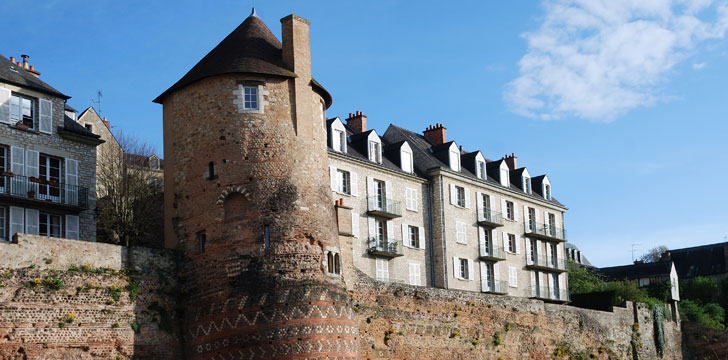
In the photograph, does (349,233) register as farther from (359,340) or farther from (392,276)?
(392,276)

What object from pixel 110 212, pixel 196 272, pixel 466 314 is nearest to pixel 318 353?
pixel 196 272

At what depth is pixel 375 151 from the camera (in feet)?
145

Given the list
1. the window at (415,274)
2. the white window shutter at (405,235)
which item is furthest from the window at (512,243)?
the white window shutter at (405,235)

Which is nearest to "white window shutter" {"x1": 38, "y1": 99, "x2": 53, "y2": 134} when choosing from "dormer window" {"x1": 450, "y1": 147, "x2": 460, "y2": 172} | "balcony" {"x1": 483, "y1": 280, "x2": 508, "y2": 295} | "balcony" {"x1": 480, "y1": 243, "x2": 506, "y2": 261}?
"dormer window" {"x1": 450, "y1": 147, "x2": 460, "y2": 172}

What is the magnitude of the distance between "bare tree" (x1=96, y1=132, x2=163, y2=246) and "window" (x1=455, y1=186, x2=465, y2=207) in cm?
1568

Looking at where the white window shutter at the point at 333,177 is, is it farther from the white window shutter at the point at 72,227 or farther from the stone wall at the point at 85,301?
the stone wall at the point at 85,301

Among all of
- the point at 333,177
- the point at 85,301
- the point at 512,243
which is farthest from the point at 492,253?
the point at 85,301

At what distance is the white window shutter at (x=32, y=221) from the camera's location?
99.1 feet

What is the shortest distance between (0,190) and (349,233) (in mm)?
11085

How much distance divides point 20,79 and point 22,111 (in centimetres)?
106

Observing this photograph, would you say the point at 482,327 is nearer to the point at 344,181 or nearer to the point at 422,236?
the point at 344,181

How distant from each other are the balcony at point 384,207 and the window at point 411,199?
0.75 m

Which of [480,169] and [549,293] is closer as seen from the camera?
[480,169]

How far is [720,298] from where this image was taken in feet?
232
